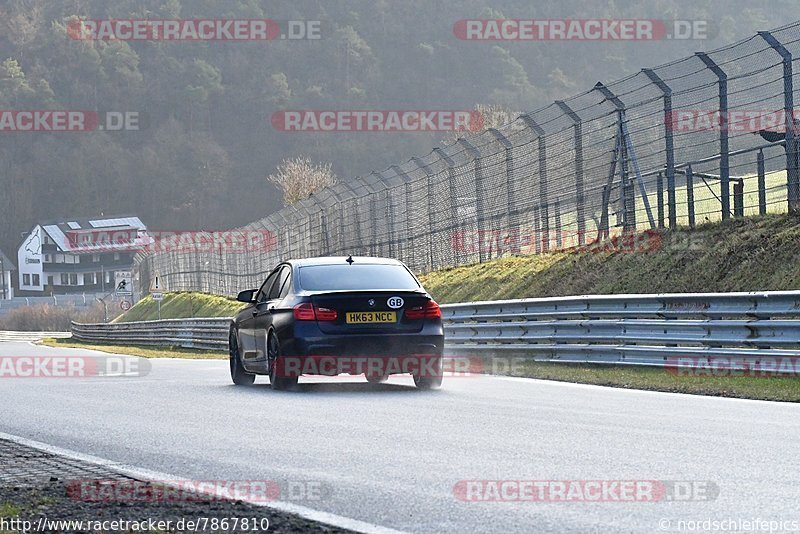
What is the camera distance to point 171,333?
3759 cm

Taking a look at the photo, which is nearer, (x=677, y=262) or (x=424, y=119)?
(x=677, y=262)

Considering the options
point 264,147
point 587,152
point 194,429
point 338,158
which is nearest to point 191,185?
point 264,147

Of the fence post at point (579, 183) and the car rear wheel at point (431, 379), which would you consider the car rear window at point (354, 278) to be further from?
the fence post at point (579, 183)

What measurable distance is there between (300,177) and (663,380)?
10440cm

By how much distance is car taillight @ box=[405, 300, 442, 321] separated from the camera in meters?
14.2

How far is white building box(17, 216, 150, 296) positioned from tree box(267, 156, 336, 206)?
17377 mm

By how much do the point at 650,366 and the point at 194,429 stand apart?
6.52 m

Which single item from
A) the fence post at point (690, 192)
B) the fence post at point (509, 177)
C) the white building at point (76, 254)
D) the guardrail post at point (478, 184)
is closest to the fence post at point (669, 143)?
the fence post at point (690, 192)

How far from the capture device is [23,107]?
139375 mm

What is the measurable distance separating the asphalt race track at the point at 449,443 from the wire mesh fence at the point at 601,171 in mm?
6189

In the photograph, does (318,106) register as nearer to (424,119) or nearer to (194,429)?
(424,119)

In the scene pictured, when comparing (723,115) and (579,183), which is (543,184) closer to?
(579,183)

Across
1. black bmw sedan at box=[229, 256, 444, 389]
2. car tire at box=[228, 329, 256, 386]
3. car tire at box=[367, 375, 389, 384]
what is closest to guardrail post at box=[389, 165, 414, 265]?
car tire at box=[228, 329, 256, 386]

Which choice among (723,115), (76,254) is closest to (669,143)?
(723,115)
